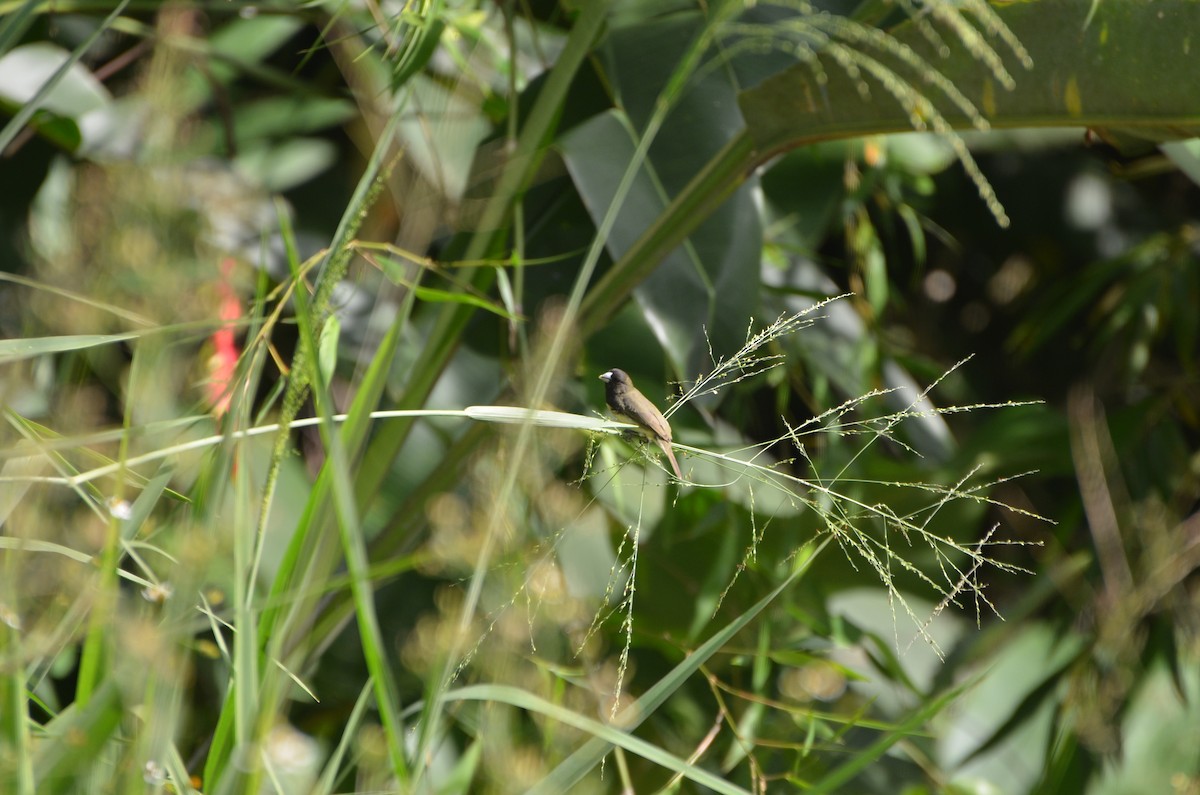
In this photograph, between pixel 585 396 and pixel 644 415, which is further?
pixel 585 396

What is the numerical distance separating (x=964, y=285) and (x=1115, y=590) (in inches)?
33.2

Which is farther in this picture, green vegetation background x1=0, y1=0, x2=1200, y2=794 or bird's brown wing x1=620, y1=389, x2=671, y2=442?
bird's brown wing x1=620, y1=389, x2=671, y2=442

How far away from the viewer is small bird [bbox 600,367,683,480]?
971 mm

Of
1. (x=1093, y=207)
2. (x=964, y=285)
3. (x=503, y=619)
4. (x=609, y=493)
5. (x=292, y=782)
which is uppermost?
(x=503, y=619)

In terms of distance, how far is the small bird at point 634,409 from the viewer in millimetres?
971

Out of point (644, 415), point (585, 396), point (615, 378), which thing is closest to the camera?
point (644, 415)

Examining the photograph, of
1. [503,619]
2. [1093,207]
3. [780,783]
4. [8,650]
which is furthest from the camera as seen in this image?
[1093,207]

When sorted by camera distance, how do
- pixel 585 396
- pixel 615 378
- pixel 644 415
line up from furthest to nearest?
pixel 585 396 < pixel 615 378 < pixel 644 415

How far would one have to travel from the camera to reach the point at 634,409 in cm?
103

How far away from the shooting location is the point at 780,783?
4.16 ft

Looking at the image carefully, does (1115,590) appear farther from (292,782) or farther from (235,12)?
(235,12)

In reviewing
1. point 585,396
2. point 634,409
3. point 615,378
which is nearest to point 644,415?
point 634,409

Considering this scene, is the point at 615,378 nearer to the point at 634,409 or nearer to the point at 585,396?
the point at 634,409

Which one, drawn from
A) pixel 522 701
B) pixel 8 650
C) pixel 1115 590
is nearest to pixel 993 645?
pixel 1115 590
